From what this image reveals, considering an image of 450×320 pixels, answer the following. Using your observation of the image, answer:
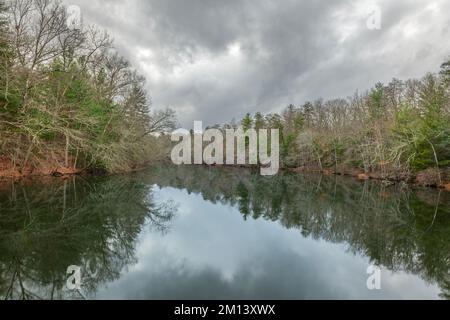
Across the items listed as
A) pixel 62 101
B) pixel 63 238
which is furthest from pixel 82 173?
pixel 63 238

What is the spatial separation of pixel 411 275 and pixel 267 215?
6671mm

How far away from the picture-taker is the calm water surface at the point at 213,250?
4949 millimetres

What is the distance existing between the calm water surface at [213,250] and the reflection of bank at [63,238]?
28 mm

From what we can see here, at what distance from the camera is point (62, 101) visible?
2102cm

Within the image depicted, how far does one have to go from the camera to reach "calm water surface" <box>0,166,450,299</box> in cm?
495

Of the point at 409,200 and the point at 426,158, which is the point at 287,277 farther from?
the point at 426,158

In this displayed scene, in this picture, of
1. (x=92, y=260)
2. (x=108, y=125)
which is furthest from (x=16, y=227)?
(x=108, y=125)

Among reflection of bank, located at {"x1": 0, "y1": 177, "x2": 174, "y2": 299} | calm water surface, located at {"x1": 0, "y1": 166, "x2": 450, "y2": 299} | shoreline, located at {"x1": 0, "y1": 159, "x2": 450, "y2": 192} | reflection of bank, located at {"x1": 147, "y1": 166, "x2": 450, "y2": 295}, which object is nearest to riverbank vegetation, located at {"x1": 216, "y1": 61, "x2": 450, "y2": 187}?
shoreline, located at {"x1": 0, "y1": 159, "x2": 450, "y2": 192}

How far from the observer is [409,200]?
53.9 feet

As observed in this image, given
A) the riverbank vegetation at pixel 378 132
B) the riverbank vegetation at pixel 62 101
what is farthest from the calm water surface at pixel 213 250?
the riverbank vegetation at pixel 378 132

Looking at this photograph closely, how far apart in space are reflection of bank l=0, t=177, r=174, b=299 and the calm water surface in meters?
0.03

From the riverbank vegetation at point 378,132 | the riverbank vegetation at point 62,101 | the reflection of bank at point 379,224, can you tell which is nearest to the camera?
the reflection of bank at point 379,224

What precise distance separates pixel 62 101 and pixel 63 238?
17429 millimetres

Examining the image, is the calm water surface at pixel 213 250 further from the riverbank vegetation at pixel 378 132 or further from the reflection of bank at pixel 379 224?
the riverbank vegetation at pixel 378 132
